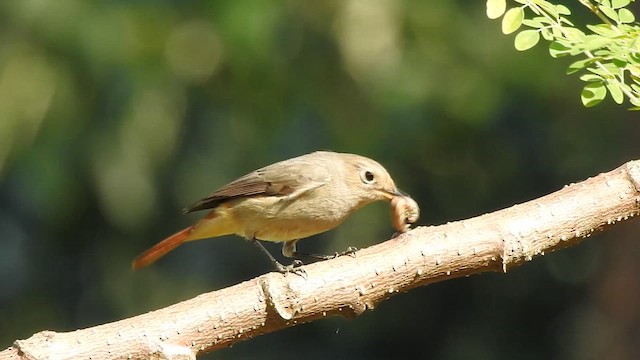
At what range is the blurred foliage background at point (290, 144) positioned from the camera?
789 centimetres

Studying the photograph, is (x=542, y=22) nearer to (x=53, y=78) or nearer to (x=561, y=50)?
(x=561, y=50)

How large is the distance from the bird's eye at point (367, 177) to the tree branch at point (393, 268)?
1452 mm

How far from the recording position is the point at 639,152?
860cm

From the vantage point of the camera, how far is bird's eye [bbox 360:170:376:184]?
15.0 feet

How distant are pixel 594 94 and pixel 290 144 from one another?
672 cm

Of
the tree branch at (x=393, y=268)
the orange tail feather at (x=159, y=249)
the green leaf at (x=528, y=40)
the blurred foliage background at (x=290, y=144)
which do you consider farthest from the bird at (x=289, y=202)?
the blurred foliage background at (x=290, y=144)

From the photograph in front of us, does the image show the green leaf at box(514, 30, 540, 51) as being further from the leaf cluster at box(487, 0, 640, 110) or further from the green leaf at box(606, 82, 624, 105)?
the green leaf at box(606, 82, 624, 105)

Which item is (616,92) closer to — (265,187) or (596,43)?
(596,43)

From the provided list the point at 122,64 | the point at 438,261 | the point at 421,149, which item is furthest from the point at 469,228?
the point at 421,149

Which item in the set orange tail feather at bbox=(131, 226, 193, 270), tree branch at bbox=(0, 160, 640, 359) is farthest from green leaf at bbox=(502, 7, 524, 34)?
orange tail feather at bbox=(131, 226, 193, 270)

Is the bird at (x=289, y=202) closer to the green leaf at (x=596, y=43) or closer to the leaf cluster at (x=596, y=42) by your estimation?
the leaf cluster at (x=596, y=42)

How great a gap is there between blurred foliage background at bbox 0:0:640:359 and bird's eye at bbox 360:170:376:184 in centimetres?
318

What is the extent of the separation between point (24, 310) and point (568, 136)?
5576 millimetres

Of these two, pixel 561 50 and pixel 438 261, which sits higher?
pixel 561 50
